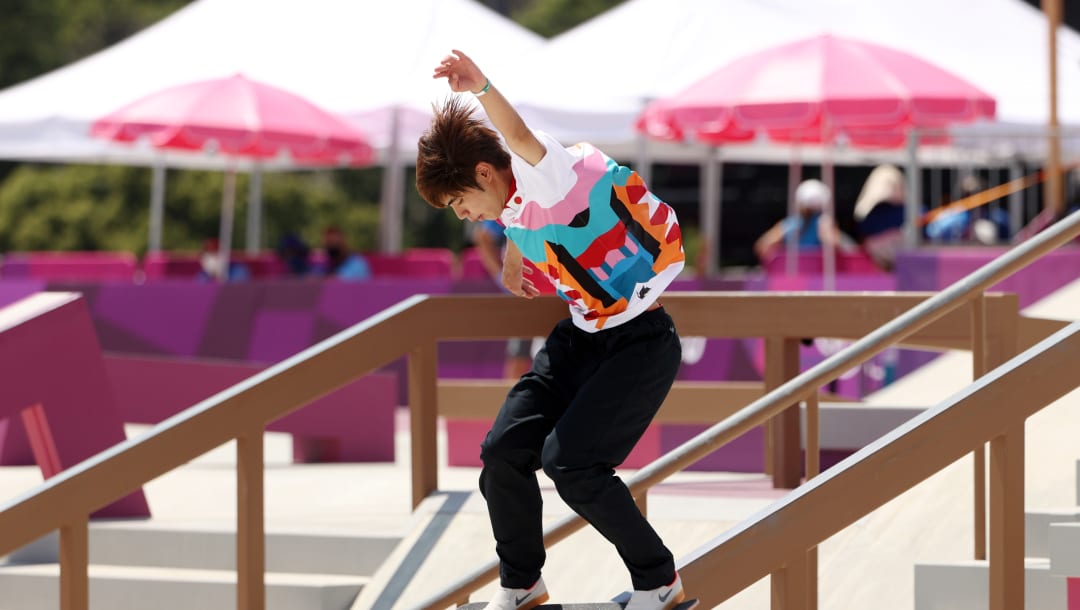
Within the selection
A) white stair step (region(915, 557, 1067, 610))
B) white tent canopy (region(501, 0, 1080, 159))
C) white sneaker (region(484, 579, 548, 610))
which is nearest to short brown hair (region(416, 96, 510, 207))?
white sneaker (region(484, 579, 548, 610))

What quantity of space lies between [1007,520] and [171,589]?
322cm

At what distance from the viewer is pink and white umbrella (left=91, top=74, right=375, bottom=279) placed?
1477cm

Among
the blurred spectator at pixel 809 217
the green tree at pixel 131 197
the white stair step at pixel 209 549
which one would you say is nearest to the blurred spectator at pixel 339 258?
the blurred spectator at pixel 809 217

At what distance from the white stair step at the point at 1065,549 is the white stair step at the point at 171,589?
8.36ft

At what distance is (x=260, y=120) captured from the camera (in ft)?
49.8

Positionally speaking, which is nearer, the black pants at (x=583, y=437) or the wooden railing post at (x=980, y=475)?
the black pants at (x=583, y=437)

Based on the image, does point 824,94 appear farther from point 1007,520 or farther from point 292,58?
point 1007,520

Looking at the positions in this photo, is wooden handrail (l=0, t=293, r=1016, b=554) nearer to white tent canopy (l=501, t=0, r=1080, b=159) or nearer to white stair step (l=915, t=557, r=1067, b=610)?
white stair step (l=915, t=557, r=1067, b=610)

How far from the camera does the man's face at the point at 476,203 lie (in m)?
4.18

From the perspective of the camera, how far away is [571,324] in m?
4.45

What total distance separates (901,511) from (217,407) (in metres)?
2.37

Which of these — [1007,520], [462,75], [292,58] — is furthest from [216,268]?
[1007,520]

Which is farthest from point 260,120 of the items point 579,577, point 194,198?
point 194,198

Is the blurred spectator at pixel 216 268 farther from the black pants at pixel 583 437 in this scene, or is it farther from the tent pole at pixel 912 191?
the black pants at pixel 583 437
